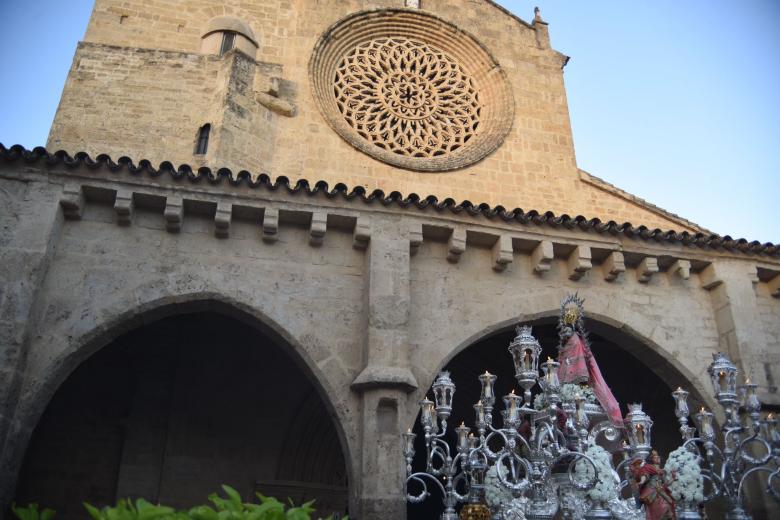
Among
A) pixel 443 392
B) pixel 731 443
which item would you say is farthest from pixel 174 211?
pixel 731 443

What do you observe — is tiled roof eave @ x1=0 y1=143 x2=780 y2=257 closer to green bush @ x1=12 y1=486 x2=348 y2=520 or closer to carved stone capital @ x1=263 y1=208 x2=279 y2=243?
carved stone capital @ x1=263 y1=208 x2=279 y2=243

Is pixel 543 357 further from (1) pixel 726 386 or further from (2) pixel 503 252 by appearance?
(1) pixel 726 386

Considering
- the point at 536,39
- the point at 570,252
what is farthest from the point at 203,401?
the point at 536,39

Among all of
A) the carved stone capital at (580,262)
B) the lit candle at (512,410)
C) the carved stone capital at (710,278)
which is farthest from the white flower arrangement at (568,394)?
the carved stone capital at (710,278)

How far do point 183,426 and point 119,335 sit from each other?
2445mm

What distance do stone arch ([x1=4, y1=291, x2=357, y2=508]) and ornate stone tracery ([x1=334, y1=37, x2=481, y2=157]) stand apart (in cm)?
572

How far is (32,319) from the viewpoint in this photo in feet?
19.8

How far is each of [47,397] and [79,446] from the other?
114 inches

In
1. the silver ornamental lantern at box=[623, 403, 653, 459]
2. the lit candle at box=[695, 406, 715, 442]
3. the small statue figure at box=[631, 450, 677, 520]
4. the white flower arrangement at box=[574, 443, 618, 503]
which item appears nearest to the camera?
the white flower arrangement at box=[574, 443, 618, 503]

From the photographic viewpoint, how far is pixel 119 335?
6.44 meters

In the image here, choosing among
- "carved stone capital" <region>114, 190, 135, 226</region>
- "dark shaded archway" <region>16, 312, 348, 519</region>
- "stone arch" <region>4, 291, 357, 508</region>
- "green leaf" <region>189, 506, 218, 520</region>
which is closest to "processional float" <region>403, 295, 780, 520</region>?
"stone arch" <region>4, 291, 357, 508</region>

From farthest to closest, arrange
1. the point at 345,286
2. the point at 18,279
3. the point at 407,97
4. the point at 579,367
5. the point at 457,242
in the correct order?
the point at 407,97
the point at 457,242
the point at 345,286
the point at 18,279
the point at 579,367

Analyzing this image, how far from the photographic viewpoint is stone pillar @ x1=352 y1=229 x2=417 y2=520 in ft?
19.0

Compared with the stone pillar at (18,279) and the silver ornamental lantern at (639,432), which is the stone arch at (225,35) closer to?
the stone pillar at (18,279)
